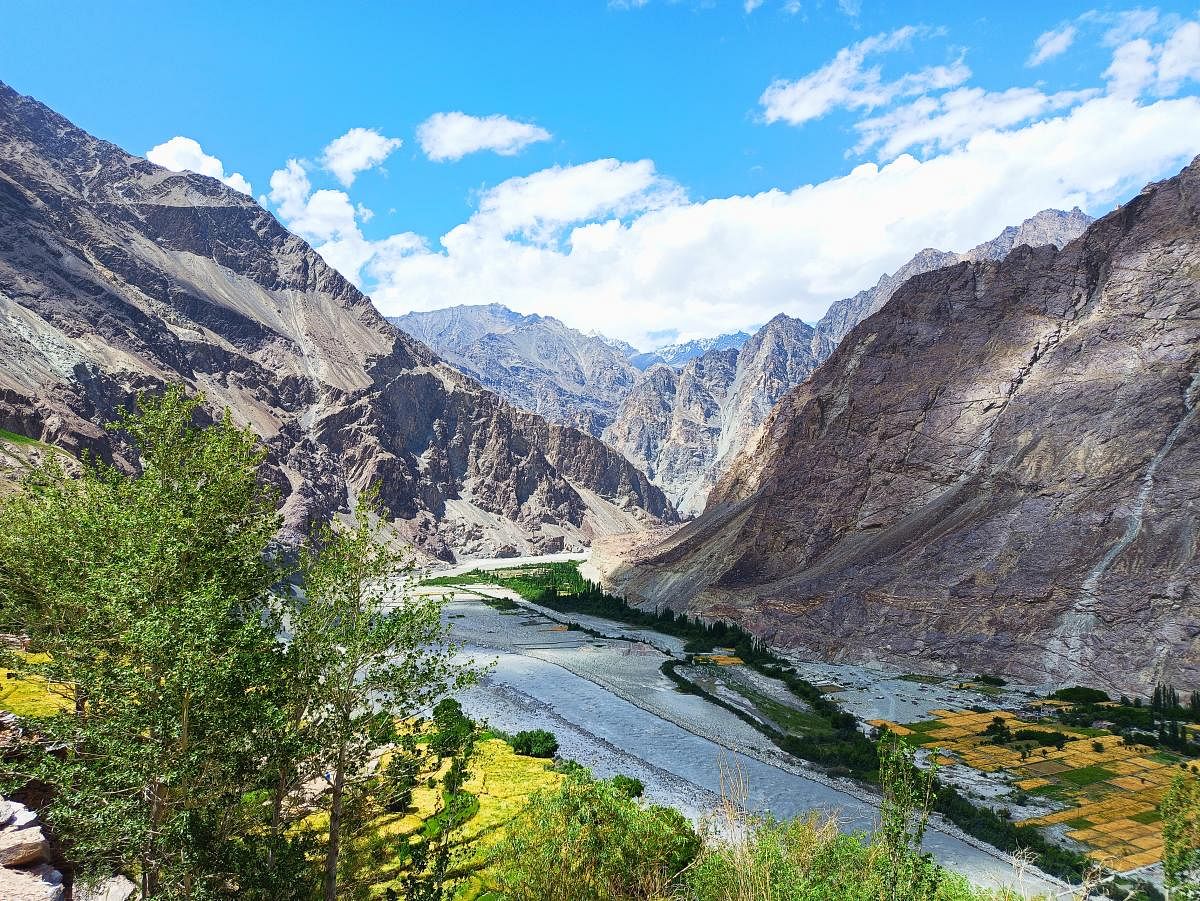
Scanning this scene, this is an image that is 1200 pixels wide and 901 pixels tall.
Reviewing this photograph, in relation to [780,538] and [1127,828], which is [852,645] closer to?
[780,538]

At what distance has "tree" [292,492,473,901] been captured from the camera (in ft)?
40.1

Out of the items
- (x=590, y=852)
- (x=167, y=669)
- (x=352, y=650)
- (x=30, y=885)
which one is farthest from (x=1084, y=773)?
(x=30, y=885)

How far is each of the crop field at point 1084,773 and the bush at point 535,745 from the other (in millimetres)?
17788

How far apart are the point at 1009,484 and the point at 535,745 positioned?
5449 cm

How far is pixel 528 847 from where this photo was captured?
40.2 feet

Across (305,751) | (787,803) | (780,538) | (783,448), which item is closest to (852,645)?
(780,538)

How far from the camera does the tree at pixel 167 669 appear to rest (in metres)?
9.62

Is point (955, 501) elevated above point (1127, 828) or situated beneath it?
elevated above

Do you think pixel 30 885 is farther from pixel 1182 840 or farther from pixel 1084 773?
pixel 1084 773

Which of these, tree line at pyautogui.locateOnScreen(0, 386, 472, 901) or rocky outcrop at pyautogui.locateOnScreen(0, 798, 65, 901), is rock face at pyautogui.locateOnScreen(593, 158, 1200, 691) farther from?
rocky outcrop at pyautogui.locateOnScreen(0, 798, 65, 901)

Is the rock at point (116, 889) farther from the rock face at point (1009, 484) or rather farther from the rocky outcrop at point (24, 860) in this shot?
the rock face at point (1009, 484)

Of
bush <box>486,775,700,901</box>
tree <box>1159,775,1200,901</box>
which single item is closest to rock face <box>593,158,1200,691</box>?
tree <box>1159,775,1200,901</box>

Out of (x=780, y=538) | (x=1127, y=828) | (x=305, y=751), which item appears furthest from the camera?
(x=780, y=538)

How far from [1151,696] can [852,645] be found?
21.9 metres
